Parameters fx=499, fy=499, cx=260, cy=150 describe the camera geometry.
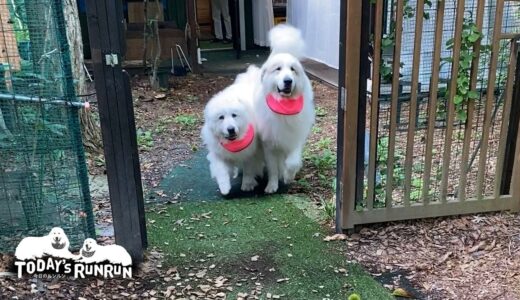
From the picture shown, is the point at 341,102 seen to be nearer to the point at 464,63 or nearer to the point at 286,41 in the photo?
the point at 464,63

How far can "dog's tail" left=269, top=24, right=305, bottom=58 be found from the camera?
4.02 m

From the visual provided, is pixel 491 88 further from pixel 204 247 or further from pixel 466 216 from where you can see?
pixel 204 247

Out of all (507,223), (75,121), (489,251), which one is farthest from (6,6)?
(507,223)

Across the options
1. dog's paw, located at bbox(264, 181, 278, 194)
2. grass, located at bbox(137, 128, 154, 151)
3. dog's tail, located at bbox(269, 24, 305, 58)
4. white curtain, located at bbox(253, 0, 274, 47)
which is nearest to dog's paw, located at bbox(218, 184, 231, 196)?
dog's paw, located at bbox(264, 181, 278, 194)

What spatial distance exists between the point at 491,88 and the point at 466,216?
86 cm

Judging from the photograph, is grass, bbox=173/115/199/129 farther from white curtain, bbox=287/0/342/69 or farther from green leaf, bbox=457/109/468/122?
green leaf, bbox=457/109/468/122

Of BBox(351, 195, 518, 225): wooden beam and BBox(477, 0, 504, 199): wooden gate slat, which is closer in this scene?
BBox(477, 0, 504, 199): wooden gate slat

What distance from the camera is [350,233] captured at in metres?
3.20

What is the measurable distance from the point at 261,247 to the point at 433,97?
139 centimetres

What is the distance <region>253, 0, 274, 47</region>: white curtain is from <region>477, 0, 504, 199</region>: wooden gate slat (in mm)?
6794

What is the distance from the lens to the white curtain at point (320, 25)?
7871 millimetres

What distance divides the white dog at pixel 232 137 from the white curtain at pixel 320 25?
3992 mm

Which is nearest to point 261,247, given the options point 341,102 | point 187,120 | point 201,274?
point 201,274

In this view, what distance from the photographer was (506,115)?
3092 mm
